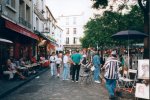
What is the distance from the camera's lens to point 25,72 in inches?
688

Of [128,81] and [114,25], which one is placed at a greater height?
[114,25]

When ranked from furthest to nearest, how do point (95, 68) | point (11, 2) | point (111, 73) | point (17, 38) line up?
point (17, 38) < point (11, 2) < point (95, 68) < point (111, 73)

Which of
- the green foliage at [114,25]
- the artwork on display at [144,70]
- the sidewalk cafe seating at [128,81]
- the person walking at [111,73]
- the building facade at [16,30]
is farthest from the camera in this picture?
the green foliage at [114,25]

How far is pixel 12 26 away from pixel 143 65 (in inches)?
335

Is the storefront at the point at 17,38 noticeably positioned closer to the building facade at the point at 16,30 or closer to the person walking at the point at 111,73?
the building facade at the point at 16,30

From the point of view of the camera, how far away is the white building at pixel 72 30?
82.4 metres

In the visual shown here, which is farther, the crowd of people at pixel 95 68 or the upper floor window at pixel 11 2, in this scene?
the upper floor window at pixel 11 2

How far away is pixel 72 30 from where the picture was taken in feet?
273

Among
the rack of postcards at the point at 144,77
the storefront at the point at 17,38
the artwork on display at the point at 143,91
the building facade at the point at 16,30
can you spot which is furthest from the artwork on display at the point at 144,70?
the storefront at the point at 17,38

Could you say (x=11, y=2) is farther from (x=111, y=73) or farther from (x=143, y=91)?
(x=143, y=91)

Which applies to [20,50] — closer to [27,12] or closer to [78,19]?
[27,12]

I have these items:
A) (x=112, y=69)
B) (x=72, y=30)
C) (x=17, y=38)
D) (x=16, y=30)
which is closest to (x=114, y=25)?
(x=17, y=38)

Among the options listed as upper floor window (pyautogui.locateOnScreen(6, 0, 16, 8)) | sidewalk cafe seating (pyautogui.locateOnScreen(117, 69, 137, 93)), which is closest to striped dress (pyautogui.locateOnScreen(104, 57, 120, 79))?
sidewalk cafe seating (pyautogui.locateOnScreen(117, 69, 137, 93))

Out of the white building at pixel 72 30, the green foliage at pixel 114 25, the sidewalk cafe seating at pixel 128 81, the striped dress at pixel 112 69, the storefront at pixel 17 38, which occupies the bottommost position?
the sidewalk cafe seating at pixel 128 81
